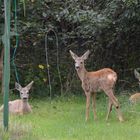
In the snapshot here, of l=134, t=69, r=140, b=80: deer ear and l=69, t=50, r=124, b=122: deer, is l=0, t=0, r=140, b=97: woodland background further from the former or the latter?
l=69, t=50, r=124, b=122: deer

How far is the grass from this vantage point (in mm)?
10492

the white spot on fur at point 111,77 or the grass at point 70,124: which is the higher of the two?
the white spot on fur at point 111,77

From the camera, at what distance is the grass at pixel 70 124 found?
1049 cm

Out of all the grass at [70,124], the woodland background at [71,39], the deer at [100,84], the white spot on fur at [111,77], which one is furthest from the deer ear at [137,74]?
the white spot on fur at [111,77]

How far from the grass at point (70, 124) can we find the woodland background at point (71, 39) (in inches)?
96.2

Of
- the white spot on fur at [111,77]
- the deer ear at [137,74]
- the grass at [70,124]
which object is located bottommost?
the grass at [70,124]

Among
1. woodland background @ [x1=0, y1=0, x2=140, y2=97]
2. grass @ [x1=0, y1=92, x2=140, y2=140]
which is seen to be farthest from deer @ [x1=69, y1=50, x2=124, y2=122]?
woodland background @ [x1=0, y1=0, x2=140, y2=97]

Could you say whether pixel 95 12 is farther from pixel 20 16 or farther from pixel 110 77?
pixel 110 77

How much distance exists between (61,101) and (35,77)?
7.35 ft

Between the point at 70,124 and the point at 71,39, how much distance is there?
316 inches

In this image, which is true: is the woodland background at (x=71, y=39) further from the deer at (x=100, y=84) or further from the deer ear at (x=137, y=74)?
the deer at (x=100, y=84)

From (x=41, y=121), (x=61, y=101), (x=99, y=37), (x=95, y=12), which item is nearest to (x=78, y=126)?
(x=41, y=121)

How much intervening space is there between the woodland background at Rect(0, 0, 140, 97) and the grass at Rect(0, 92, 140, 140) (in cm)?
244

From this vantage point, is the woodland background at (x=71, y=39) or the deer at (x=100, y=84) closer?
the deer at (x=100, y=84)
